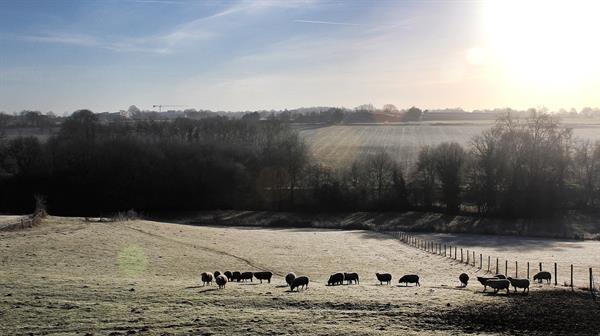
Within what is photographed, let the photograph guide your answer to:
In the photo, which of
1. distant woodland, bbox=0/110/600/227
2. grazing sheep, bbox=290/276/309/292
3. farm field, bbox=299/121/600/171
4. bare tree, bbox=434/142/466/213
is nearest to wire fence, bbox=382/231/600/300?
grazing sheep, bbox=290/276/309/292

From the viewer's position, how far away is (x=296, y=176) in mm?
100312

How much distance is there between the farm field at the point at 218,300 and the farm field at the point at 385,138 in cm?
6869

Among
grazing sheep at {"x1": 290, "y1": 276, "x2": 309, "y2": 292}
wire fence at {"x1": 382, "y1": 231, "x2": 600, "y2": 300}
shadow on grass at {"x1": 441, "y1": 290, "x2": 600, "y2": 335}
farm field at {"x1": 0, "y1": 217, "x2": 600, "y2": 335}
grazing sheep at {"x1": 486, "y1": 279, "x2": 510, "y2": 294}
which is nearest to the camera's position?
farm field at {"x1": 0, "y1": 217, "x2": 600, "y2": 335}

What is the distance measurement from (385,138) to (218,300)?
4931 inches

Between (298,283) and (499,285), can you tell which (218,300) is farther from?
(499,285)

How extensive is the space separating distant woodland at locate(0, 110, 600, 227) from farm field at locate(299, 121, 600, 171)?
345 inches

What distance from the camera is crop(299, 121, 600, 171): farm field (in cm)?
11494

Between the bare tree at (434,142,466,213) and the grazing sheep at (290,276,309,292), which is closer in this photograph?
the grazing sheep at (290,276,309,292)

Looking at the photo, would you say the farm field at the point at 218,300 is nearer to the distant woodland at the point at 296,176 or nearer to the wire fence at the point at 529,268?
the wire fence at the point at 529,268

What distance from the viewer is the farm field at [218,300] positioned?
19.6 meters

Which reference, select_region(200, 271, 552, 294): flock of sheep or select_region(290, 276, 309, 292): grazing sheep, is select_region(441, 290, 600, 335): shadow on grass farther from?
select_region(290, 276, 309, 292): grazing sheep

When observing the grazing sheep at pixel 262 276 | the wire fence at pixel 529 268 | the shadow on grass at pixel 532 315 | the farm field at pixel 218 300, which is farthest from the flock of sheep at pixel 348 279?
the shadow on grass at pixel 532 315

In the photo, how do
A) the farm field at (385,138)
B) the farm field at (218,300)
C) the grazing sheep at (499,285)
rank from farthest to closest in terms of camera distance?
the farm field at (385,138)
the grazing sheep at (499,285)
the farm field at (218,300)

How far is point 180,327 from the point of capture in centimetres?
1928
